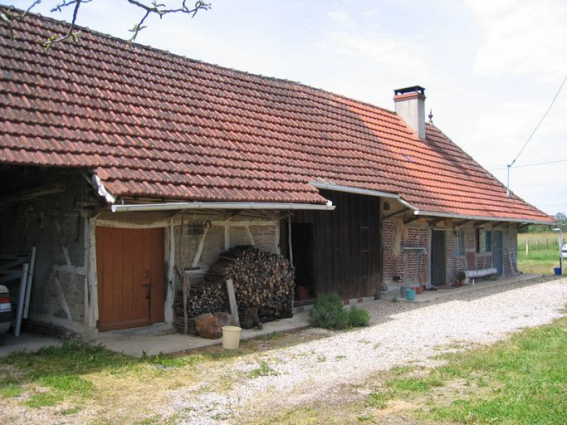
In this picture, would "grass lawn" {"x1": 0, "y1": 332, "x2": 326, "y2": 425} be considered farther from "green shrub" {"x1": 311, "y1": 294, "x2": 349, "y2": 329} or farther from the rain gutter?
the rain gutter

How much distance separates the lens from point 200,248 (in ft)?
34.0

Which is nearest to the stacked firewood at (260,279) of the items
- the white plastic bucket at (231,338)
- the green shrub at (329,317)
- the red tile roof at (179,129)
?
the green shrub at (329,317)

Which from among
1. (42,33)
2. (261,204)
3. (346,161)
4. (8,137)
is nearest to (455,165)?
(346,161)

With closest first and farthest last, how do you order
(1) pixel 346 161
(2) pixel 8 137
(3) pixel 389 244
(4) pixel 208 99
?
(2) pixel 8 137, (4) pixel 208 99, (1) pixel 346 161, (3) pixel 389 244

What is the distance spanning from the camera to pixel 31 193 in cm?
931

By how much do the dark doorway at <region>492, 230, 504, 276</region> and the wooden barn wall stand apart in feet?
29.3

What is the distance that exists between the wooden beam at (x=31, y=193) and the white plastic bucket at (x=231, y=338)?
3359mm

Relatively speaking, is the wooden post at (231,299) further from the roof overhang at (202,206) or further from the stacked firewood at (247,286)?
the roof overhang at (202,206)

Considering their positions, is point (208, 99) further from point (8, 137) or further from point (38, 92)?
point (8, 137)

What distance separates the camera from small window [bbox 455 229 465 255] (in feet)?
63.0

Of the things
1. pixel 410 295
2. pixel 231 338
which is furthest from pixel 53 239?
pixel 410 295

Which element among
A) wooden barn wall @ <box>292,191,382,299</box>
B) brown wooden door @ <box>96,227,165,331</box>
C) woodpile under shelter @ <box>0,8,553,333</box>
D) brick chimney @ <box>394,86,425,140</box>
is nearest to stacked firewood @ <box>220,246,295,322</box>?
woodpile under shelter @ <box>0,8,553,333</box>

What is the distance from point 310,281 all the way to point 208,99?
515 cm

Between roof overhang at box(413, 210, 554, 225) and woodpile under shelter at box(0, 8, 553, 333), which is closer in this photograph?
woodpile under shelter at box(0, 8, 553, 333)
